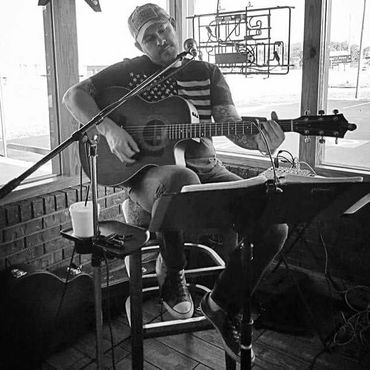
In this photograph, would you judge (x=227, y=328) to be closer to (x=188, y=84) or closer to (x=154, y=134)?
(x=154, y=134)

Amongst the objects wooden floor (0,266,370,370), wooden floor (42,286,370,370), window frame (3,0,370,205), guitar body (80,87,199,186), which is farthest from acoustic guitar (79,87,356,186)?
wooden floor (42,286,370,370)

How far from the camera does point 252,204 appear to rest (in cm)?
138

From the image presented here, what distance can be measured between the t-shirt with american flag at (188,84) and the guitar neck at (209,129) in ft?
0.39

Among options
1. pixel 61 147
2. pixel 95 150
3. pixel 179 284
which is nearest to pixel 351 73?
pixel 179 284

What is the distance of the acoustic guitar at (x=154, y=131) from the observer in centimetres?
189

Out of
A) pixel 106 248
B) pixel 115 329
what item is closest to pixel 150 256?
pixel 115 329

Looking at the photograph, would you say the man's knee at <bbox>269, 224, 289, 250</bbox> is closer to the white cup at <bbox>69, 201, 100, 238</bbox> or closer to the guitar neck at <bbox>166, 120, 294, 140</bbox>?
the guitar neck at <bbox>166, 120, 294, 140</bbox>

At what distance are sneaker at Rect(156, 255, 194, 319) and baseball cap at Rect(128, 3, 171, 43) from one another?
1051 mm

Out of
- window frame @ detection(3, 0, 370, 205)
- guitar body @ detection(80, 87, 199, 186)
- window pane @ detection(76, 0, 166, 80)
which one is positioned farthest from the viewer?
window pane @ detection(76, 0, 166, 80)

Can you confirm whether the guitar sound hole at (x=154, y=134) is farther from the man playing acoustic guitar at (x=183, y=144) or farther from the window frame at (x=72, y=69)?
the window frame at (x=72, y=69)

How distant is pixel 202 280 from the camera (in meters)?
2.75

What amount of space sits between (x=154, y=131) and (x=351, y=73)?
3.76 ft

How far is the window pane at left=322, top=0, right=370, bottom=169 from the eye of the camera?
2307 millimetres

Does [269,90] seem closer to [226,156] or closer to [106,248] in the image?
[226,156]
